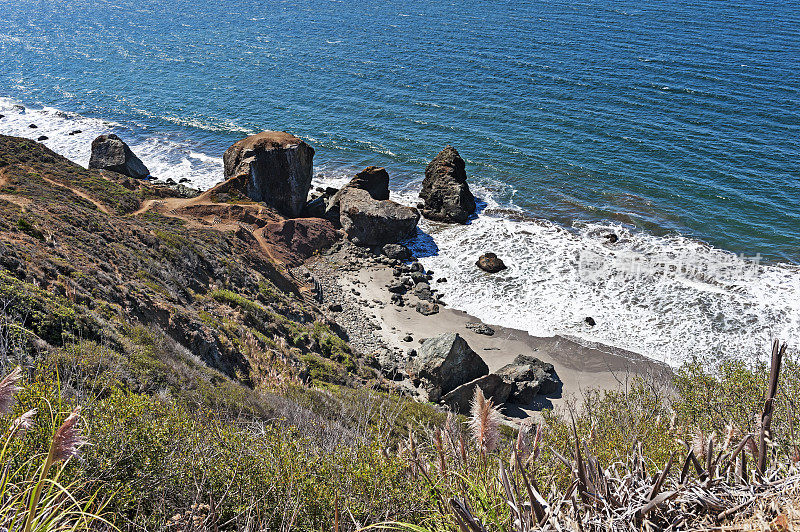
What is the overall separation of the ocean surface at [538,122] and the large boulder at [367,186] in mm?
2483

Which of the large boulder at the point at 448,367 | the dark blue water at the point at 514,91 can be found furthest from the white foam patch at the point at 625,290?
the large boulder at the point at 448,367

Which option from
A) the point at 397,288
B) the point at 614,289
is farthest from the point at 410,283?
the point at 614,289

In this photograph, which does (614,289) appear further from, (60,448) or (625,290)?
(60,448)

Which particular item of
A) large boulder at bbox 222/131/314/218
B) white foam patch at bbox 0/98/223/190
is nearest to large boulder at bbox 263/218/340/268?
large boulder at bbox 222/131/314/218

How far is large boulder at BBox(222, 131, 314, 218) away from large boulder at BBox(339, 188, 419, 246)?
14.3ft

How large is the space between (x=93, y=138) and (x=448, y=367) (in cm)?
5101

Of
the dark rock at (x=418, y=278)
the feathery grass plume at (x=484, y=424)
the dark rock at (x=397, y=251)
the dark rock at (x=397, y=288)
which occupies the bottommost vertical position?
the dark rock at (x=397, y=288)

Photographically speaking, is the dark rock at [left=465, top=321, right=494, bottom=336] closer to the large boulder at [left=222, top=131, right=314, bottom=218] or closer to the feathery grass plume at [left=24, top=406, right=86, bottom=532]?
the large boulder at [left=222, top=131, right=314, bottom=218]

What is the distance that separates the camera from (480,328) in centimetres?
2661

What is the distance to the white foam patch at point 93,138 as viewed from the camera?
151 ft

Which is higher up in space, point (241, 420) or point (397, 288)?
point (241, 420)

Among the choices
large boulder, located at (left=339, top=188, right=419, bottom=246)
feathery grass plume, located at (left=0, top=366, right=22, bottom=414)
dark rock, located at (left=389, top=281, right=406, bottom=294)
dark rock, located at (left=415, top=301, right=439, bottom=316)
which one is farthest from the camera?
large boulder, located at (left=339, top=188, right=419, bottom=246)

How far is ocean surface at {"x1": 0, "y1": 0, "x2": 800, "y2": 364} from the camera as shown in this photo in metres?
28.9

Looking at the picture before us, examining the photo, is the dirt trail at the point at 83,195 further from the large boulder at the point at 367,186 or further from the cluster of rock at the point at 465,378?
the cluster of rock at the point at 465,378
